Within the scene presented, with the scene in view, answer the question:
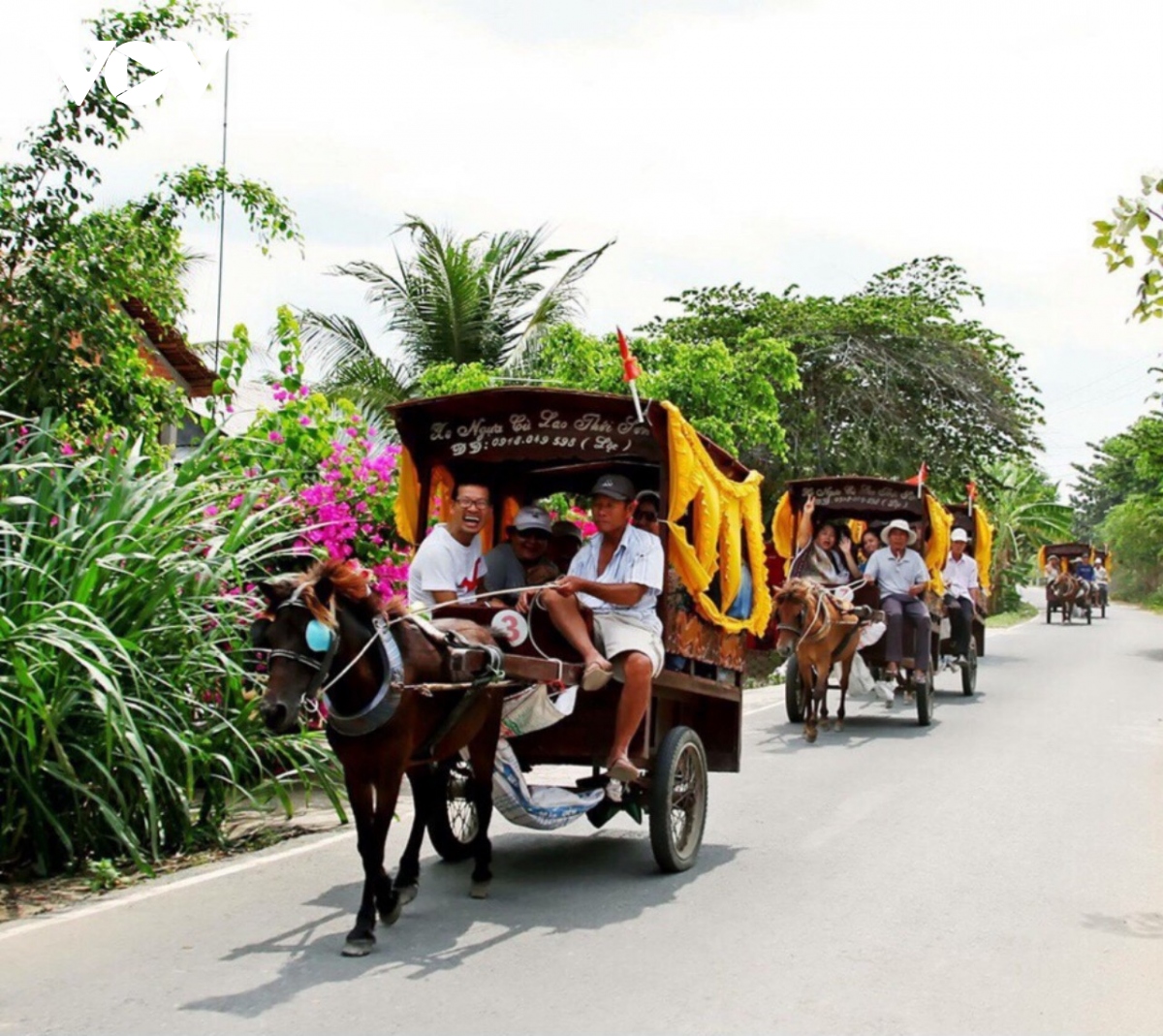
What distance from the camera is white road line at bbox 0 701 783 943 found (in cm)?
662

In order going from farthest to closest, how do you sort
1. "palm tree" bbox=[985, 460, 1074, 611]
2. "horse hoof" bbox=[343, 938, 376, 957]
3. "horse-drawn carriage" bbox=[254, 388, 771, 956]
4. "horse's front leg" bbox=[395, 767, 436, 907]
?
"palm tree" bbox=[985, 460, 1074, 611]
"horse's front leg" bbox=[395, 767, 436, 907]
"horse-drawn carriage" bbox=[254, 388, 771, 956]
"horse hoof" bbox=[343, 938, 376, 957]

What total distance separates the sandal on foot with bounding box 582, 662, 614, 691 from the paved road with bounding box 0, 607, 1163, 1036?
1.08 meters

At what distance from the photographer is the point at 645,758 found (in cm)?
782

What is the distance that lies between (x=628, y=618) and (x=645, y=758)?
0.83 m

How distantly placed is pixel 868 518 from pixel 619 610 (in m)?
9.95

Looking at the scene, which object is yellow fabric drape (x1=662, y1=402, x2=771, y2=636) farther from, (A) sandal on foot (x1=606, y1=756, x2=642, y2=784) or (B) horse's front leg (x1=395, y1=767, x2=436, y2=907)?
(B) horse's front leg (x1=395, y1=767, x2=436, y2=907)

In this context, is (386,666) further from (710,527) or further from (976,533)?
(976,533)

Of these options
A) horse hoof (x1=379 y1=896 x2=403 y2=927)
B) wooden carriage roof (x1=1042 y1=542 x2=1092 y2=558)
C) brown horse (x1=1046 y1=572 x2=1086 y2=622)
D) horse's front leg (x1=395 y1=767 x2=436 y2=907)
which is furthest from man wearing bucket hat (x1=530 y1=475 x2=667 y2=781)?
wooden carriage roof (x1=1042 y1=542 x2=1092 y2=558)

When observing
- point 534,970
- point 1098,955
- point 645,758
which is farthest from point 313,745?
point 1098,955

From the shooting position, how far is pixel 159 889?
24.2 feet

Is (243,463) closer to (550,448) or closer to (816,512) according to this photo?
(550,448)

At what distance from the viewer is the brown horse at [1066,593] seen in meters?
44.8

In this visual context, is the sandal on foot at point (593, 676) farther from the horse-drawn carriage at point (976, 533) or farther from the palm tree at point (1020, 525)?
the palm tree at point (1020, 525)

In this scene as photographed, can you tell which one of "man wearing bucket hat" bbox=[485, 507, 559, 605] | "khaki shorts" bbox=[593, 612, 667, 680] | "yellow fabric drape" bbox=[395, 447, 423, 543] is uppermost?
"yellow fabric drape" bbox=[395, 447, 423, 543]
